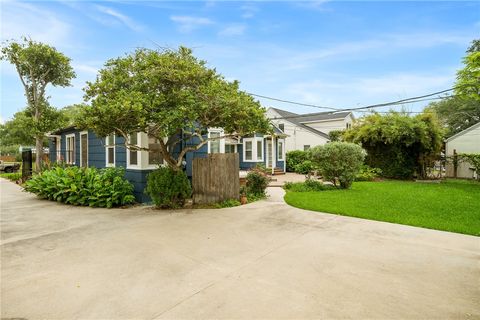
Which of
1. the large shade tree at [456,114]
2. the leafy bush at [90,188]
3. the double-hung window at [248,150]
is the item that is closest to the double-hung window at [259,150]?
the double-hung window at [248,150]

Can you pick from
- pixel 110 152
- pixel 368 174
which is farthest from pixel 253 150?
pixel 110 152

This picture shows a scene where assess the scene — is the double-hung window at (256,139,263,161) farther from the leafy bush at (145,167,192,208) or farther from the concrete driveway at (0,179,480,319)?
the concrete driveway at (0,179,480,319)

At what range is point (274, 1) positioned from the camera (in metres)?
8.96

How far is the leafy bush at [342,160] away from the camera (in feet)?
35.4

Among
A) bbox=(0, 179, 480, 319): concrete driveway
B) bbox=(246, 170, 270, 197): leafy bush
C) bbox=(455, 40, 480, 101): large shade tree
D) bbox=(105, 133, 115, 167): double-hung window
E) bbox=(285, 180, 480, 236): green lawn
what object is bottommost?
bbox=(0, 179, 480, 319): concrete driveway

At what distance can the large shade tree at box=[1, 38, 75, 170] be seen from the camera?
575 inches

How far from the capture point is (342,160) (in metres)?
10.9

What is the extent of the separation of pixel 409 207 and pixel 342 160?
3.87 meters

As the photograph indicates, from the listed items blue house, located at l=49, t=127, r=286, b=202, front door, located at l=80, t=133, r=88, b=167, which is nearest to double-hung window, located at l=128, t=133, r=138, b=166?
blue house, located at l=49, t=127, r=286, b=202

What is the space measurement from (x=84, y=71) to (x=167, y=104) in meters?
14.9

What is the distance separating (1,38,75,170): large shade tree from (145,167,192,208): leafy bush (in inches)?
413

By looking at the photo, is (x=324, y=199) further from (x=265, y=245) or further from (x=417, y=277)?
(x=417, y=277)

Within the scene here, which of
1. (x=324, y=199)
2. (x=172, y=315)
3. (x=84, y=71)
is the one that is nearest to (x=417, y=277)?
(x=172, y=315)

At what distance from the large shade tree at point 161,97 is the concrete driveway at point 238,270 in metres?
2.41
